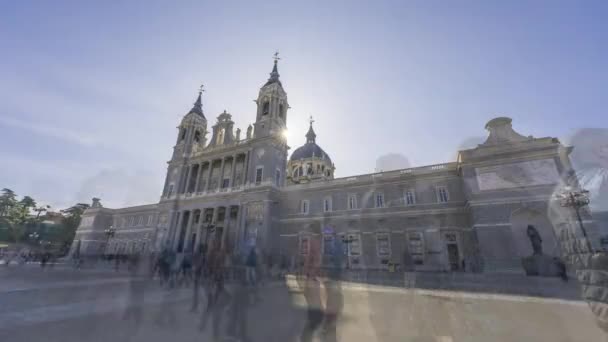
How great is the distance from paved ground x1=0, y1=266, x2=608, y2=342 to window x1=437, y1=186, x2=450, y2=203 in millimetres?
13808

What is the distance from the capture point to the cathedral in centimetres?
1820

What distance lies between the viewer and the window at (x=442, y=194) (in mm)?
22469

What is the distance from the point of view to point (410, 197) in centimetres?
2408

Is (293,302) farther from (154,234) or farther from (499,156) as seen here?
(154,234)

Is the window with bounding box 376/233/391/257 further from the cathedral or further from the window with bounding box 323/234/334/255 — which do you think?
the window with bounding box 323/234/334/255

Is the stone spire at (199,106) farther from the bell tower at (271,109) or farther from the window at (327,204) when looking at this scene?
the window at (327,204)

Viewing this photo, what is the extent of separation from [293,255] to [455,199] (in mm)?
16933

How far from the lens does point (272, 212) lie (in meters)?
Result: 29.1

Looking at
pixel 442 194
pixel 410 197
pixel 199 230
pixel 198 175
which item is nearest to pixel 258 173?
pixel 199 230

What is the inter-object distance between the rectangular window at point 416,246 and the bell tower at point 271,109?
20430 millimetres

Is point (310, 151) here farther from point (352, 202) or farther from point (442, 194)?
point (442, 194)

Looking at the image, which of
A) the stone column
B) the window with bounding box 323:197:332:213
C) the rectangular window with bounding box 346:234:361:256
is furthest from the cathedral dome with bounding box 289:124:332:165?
the rectangular window with bounding box 346:234:361:256

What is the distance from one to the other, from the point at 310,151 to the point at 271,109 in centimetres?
1782

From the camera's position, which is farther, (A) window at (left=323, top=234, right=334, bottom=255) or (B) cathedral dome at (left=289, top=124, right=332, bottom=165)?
(B) cathedral dome at (left=289, top=124, right=332, bottom=165)
